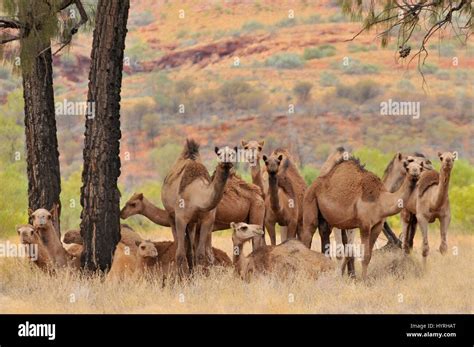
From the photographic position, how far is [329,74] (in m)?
59.9

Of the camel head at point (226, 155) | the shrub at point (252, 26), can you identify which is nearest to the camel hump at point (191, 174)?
the camel head at point (226, 155)

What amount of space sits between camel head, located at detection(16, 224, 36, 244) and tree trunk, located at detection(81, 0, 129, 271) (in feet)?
3.17

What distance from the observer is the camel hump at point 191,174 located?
15.2m

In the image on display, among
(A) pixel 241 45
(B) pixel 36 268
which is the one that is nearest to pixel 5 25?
(B) pixel 36 268

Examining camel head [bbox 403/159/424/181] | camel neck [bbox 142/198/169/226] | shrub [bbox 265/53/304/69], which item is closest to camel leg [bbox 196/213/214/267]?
camel neck [bbox 142/198/169/226]

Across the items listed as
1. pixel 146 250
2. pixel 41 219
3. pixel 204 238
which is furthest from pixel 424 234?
pixel 41 219

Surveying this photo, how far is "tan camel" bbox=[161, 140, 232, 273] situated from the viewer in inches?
578

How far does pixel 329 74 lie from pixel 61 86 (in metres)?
14.2

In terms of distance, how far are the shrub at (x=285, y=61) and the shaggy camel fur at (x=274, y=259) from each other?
46.4 metres

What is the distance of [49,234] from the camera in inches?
581

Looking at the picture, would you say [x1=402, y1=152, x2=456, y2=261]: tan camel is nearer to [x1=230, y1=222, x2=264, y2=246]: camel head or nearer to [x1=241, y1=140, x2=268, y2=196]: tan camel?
[x1=241, y1=140, x2=268, y2=196]: tan camel

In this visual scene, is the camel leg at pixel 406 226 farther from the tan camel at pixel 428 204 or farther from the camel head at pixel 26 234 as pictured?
the camel head at pixel 26 234

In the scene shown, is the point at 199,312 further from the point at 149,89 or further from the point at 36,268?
the point at 149,89

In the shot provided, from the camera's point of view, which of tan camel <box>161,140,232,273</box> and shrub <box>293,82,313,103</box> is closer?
tan camel <box>161,140,232,273</box>
